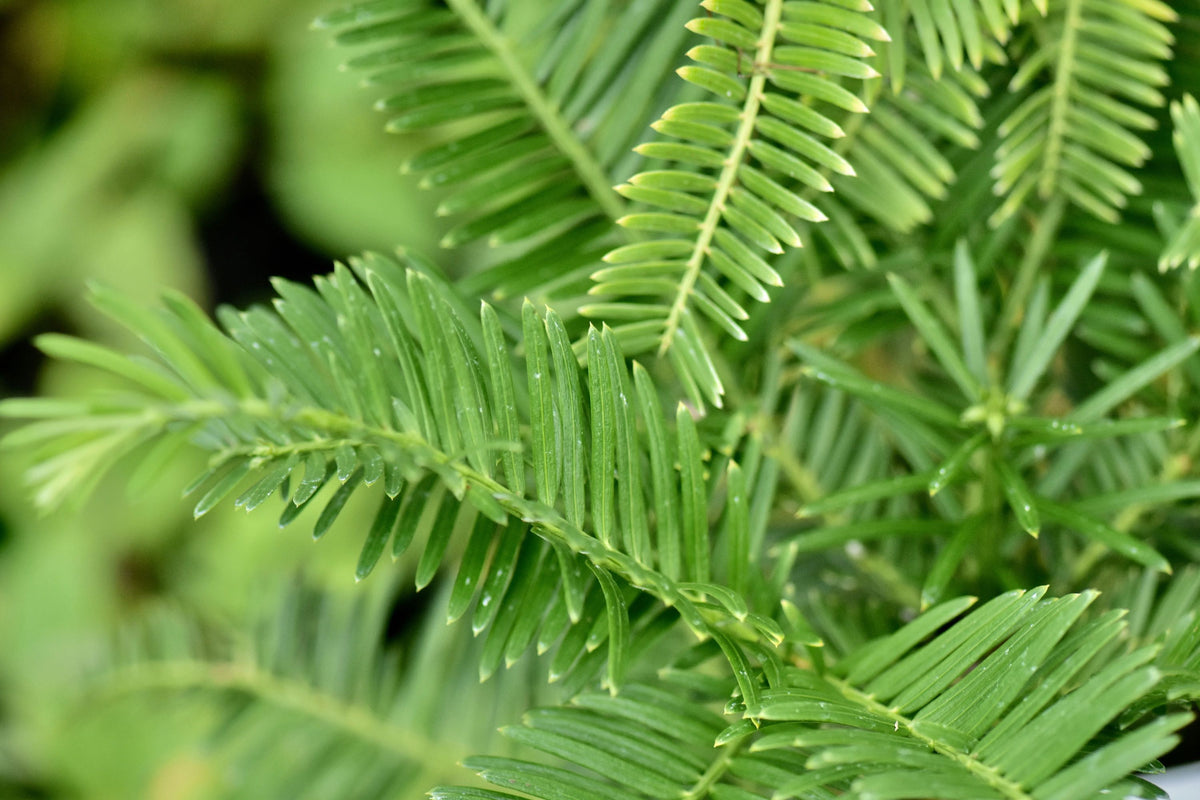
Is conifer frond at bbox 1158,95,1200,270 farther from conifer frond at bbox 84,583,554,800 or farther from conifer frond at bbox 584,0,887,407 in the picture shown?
conifer frond at bbox 84,583,554,800

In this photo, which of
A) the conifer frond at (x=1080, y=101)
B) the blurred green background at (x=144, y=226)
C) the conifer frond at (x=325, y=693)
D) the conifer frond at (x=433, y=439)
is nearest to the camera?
the conifer frond at (x=433, y=439)

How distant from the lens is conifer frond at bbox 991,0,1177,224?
0.28m

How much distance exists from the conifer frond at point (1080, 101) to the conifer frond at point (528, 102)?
113mm

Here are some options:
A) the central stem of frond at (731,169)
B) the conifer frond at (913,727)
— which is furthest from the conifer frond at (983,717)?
the central stem of frond at (731,169)

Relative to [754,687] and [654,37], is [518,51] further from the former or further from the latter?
[754,687]

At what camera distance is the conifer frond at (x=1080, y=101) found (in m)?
0.28

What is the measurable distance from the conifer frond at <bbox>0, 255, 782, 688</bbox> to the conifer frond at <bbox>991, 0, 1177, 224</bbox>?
15 centimetres

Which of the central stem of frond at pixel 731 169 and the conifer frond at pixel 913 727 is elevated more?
the central stem of frond at pixel 731 169

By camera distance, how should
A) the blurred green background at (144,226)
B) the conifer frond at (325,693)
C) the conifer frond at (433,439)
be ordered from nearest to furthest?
the conifer frond at (433,439) → the conifer frond at (325,693) → the blurred green background at (144,226)

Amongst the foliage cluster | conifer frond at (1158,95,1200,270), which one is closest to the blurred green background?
the foliage cluster

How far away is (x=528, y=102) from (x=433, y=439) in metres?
0.15

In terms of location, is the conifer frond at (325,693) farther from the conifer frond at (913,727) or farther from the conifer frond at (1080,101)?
the conifer frond at (1080,101)

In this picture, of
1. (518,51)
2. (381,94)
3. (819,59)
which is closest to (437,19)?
(518,51)

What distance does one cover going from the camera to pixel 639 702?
25 centimetres
